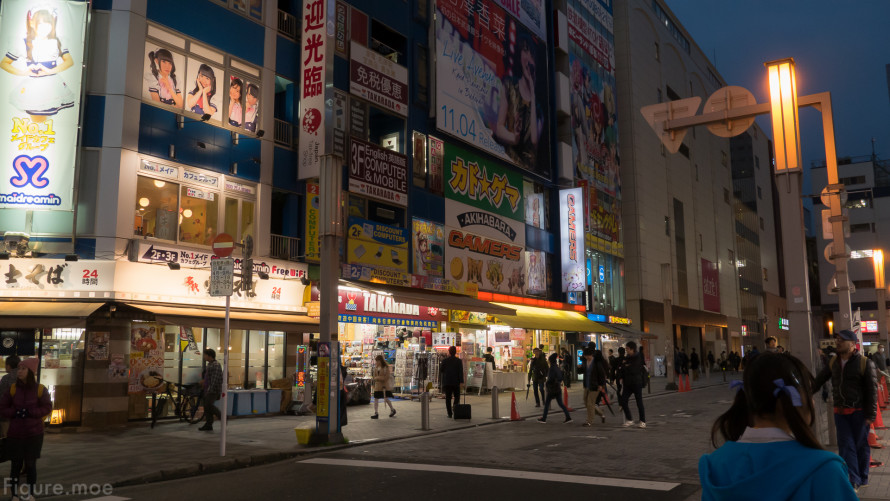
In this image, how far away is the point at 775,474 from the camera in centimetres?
234

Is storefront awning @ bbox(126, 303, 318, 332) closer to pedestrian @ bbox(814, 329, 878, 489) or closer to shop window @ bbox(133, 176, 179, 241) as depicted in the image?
shop window @ bbox(133, 176, 179, 241)

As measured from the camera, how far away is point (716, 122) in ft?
30.8

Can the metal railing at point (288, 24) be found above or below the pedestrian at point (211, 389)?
above

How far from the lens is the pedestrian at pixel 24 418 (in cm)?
793

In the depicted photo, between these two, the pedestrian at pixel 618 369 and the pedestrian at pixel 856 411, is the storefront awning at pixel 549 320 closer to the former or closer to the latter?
the pedestrian at pixel 618 369

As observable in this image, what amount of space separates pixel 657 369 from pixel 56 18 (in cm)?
3826

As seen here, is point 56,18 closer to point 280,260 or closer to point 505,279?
point 280,260

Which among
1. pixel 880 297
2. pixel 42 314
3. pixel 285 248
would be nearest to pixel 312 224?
pixel 285 248

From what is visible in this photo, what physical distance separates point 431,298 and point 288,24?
9.81 m

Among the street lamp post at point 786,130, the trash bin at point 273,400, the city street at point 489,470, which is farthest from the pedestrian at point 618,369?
the trash bin at point 273,400

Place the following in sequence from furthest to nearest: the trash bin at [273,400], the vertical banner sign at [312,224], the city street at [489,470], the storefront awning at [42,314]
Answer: the vertical banner sign at [312,224]
the trash bin at [273,400]
the storefront awning at [42,314]
the city street at [489,470]

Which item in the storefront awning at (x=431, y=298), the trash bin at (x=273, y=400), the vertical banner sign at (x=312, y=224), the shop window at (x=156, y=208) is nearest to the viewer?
the shop window at (x=156, y=208)

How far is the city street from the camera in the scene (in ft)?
28.5

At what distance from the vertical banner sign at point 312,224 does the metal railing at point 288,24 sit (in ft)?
15.8
